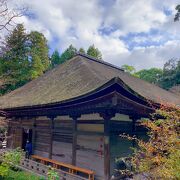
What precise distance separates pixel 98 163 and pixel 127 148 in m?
1.65

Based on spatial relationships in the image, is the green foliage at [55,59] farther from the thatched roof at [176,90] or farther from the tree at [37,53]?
the thatched roof at [176,90]

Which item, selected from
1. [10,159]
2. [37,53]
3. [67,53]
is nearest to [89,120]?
[10,159]

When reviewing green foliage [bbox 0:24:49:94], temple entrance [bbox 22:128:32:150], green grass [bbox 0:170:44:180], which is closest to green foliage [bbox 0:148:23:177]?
green grass [bbox 0:170:44:180]

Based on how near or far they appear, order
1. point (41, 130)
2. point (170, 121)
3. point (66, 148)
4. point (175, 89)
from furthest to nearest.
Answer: point (175, 89)
point (41, 130)
point (66, 148)
point (170, 121)

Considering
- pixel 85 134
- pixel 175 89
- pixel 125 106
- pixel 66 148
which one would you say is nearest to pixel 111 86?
pixel 125 106

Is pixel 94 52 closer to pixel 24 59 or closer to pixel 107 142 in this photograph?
pixel 24 59

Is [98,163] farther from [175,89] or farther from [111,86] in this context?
[175,89]

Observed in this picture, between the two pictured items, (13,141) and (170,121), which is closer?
(170,121)

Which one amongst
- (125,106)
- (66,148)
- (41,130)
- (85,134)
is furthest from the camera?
(41,130)

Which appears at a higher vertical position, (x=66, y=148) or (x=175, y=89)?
(x=175, y=89)

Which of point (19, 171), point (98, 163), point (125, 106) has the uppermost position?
point (125, 106)

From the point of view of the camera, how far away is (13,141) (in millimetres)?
15375

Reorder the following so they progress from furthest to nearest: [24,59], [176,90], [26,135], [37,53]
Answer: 1. [37,53]
2. [24,59]
3. [176,90]
4. [26,135]

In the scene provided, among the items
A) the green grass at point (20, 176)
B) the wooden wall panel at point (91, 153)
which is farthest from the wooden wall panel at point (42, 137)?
the wooden wall panel at point (91, 153)
